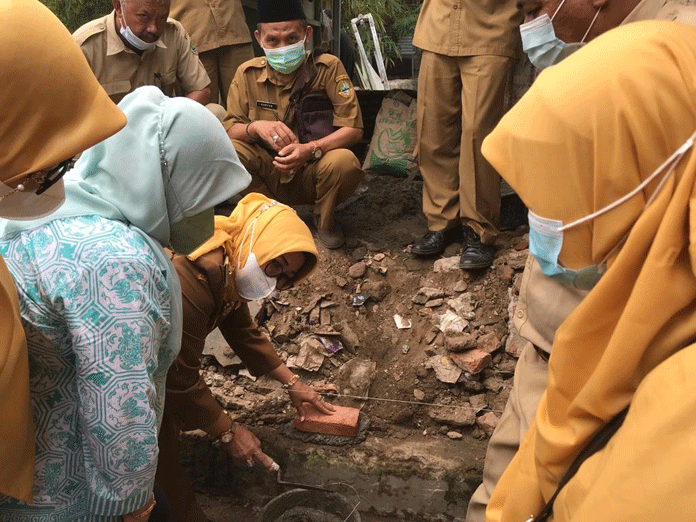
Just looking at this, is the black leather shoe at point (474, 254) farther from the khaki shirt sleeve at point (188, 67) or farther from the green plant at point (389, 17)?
the green plant at point (389, 17)

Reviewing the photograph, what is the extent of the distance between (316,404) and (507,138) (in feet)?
6.74

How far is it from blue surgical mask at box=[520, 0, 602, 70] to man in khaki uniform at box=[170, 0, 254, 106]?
9.88 feet

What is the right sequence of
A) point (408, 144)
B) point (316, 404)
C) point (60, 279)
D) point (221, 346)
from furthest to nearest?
point (408, 144)
point (221, 346)
point (316, 404)
point (60, 279)

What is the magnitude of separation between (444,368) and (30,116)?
8.76 feet

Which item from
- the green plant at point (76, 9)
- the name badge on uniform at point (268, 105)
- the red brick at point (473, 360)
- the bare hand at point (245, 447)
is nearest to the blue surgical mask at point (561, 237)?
the bare hand at point (245, 447)

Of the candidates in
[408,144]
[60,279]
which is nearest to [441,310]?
[408,144]

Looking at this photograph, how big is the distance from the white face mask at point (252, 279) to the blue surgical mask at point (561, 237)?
1.30 m

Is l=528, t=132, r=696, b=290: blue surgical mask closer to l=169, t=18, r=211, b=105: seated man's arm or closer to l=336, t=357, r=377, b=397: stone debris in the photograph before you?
l=336, t=357, r=377, b=397: stone debris

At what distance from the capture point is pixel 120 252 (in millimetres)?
1511

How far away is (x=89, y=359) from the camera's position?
1.49 meters

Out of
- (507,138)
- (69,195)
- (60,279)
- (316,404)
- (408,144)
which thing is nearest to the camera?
(507,138)

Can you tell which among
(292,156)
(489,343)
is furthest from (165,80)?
(489,343)

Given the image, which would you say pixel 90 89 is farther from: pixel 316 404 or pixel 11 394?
pixel 316 404

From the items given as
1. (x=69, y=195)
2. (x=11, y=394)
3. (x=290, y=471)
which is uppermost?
(x=69, y=195)
